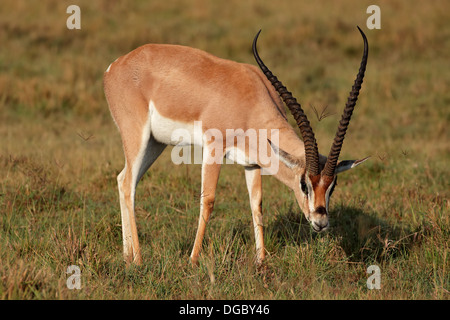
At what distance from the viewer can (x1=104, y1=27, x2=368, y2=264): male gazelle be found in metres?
5.62

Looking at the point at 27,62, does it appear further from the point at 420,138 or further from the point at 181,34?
the point at 420,138

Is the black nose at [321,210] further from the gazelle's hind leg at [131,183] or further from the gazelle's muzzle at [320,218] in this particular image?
the gazelle's hind leg at [131,183]

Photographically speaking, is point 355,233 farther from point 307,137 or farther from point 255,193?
point 307,137

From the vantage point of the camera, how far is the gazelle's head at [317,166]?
16.2 ft

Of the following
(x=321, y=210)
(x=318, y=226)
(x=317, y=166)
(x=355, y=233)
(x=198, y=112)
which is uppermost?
(x=198, y=112)

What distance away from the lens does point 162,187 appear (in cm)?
761

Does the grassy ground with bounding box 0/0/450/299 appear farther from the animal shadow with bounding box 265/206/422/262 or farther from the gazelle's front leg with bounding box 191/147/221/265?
the gazelle's front leg with bounding box 191/147/221/265

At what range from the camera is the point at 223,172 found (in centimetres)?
Result: 846

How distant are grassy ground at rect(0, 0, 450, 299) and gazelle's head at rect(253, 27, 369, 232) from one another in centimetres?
51

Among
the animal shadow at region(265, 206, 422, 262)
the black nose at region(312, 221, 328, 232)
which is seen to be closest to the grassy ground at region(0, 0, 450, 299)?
the animal shadow at region(265, 206, 422, 262)

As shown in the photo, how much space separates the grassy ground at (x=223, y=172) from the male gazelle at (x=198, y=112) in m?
0.44

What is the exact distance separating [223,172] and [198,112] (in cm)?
262

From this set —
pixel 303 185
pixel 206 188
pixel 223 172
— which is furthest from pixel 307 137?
pixel 223 172
